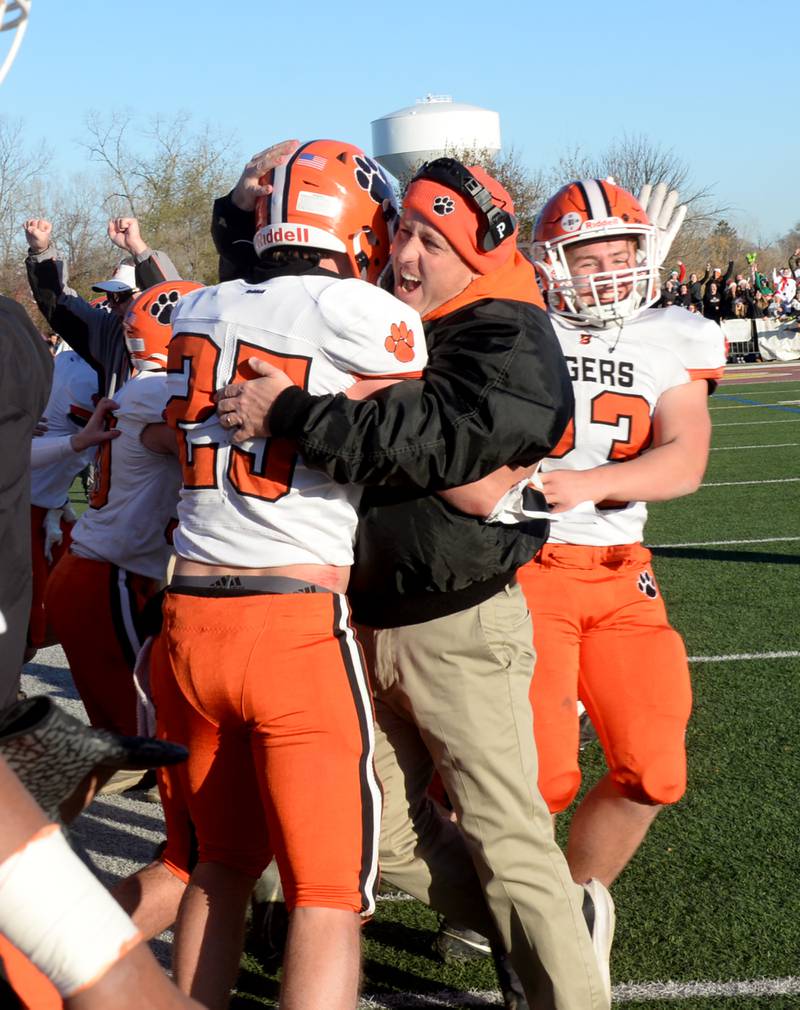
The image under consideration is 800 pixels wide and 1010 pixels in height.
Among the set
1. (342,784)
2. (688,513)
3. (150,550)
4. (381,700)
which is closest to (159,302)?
(150,550)

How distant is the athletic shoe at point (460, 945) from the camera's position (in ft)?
11.1

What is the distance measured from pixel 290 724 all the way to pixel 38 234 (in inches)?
165

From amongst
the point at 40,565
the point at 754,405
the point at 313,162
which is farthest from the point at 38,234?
the point at 754,405

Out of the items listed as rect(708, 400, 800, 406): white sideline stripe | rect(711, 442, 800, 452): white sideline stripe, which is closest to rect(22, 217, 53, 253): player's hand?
rect(711, 442, 800, 452): white sideline stripe

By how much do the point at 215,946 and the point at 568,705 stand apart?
1127 mm

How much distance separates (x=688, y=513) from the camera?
33.6ft

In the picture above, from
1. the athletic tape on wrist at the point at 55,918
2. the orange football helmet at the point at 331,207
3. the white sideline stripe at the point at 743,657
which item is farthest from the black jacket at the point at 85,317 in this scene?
the athletic tape on wrist at the point at 55,918

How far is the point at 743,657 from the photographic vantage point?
5977 millimetres

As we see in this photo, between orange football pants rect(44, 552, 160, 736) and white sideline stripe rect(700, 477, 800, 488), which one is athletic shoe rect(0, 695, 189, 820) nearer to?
orange football pants rect(44, 552, 160, 736)

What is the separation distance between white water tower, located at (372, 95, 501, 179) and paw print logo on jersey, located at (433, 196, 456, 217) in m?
61.6

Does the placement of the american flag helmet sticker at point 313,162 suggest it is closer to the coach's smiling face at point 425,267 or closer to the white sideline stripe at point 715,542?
the coach's smiling face at point 425,267

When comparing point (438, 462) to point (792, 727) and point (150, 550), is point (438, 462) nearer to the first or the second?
point (150, 550)

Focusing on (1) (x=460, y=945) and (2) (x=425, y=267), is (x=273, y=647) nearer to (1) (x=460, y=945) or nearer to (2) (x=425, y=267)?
(2) (x=425, y=267)

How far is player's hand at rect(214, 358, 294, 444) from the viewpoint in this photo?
2.38 metres
